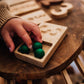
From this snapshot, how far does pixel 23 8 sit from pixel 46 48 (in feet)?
1.87

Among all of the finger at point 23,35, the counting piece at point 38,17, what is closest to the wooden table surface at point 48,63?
the finger at point 23,35

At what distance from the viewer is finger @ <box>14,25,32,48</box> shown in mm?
585

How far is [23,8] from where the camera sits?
1.04m

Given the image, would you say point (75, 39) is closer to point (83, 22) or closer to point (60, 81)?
point (83, 22)

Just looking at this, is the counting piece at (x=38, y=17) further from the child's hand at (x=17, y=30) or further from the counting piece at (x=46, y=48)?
the child's hand at (x=17, y=30)

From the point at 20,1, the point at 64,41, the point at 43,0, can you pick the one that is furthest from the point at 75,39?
the point at 20,1

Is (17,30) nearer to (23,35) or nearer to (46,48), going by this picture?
(23,35)

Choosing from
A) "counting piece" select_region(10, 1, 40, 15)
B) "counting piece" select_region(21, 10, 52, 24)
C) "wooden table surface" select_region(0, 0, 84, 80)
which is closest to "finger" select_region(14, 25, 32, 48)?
"wooden table surface" select_region(0, 0, 84, 80)

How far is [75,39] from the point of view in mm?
704

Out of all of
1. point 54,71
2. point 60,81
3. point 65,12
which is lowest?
point 60,81

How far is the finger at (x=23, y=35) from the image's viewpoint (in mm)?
585

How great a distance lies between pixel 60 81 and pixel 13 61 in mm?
914

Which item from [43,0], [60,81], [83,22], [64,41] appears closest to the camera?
[64,41]

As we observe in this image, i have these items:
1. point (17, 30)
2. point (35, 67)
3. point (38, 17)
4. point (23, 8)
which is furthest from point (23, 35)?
point (23, 8)
